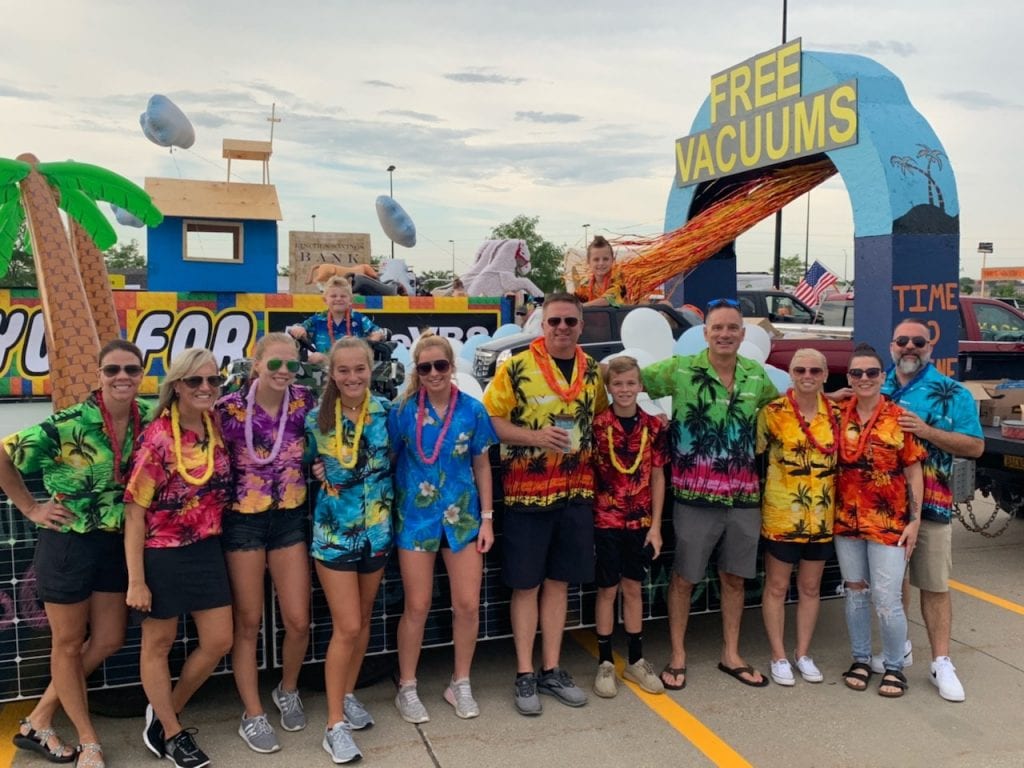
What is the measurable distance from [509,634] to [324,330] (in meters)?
2.59

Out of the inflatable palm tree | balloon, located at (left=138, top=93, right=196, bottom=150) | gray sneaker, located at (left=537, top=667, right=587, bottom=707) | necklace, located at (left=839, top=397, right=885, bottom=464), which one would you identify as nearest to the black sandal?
necklace, located at (left=839, top=397, right=885, bottom=464)

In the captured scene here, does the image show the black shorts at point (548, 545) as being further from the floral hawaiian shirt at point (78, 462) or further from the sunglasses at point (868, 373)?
the floral hawaiian shirt at point (78, 462)

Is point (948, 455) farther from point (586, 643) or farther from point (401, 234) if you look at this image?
point (401, 234)

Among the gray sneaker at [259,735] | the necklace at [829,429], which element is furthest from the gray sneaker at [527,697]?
the necklace at [829,429]

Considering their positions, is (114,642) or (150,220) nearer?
(114,642)

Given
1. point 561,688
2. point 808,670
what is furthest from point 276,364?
point 808,670

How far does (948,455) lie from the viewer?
13.0ft

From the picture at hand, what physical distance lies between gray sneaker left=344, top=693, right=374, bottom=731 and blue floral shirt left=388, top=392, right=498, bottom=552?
28.0 inches

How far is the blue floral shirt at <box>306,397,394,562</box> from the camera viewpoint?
3387mm

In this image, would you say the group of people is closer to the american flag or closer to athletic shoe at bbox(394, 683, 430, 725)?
athletic shoe at bbox(394, 683, 430, 725)

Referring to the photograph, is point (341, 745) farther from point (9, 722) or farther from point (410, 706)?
point (9, 722)

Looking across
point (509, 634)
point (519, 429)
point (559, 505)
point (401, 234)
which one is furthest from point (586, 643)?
point (401, 234)

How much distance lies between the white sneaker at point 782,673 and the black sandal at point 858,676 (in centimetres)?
24

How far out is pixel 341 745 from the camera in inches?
132
